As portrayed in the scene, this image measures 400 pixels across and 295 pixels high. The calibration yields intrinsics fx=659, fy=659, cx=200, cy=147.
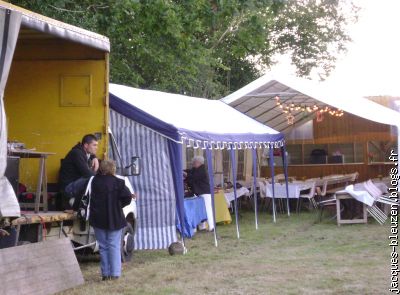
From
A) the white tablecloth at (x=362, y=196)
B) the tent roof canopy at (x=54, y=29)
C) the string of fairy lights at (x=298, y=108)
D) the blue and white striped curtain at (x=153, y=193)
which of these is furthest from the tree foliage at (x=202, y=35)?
the white tablecloth at (x=362, y=196)

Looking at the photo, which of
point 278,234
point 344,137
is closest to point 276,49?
point 344,137

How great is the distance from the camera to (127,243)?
9211 mm

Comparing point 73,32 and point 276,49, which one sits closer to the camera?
point 73,32

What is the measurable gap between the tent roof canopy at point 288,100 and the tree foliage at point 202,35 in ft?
3.78

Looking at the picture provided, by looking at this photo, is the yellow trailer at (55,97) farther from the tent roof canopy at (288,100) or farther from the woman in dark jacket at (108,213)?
the tent roof canopy at (288,100)

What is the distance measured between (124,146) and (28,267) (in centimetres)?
461

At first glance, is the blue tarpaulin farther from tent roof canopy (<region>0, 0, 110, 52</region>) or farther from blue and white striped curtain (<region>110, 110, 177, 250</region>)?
tent roof canopy (<region>0, 0, 110, 52</region>)

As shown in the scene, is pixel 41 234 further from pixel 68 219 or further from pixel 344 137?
pixel 344 137

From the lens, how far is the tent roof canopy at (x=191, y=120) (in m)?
10.6

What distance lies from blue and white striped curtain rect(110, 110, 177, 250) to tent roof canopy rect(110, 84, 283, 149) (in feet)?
0.86

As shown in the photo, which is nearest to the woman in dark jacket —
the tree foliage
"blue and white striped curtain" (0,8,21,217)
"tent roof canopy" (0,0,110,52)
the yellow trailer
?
the yellow trailer

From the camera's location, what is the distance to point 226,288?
734 centimetres

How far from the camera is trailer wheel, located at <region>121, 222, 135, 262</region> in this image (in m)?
9.09

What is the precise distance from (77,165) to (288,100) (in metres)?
11.6
